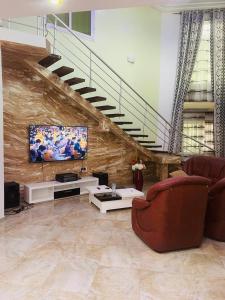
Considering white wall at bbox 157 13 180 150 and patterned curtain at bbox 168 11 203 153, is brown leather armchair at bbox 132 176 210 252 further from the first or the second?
white wall at bbox 157 13 180 150

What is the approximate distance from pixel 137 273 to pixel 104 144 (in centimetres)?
414

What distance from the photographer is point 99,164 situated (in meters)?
6.73

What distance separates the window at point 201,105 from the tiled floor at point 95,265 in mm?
3967

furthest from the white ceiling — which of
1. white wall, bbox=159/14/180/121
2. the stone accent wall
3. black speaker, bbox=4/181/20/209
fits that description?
white wall, bbox=159/14/180/121

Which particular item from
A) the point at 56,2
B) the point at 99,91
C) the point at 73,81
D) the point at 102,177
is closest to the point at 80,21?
the point at 99,91

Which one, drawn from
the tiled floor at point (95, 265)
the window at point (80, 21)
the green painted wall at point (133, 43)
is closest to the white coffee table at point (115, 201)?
the tiled floor at point (95, 265)

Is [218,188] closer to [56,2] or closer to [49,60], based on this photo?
[56,2]

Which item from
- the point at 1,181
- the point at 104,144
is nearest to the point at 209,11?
the point at 104,144

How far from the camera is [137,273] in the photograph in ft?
9.59

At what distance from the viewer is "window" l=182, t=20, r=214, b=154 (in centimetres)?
721

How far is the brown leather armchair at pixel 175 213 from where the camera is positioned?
10.5ft

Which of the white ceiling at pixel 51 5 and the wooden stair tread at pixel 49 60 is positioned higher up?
the wooden stair tread at pixel 49 60

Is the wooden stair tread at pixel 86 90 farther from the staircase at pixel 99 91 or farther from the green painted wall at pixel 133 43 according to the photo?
the green painted wall at pixel 133 43

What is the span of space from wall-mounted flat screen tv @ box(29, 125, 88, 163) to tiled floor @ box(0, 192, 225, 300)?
160 cm
